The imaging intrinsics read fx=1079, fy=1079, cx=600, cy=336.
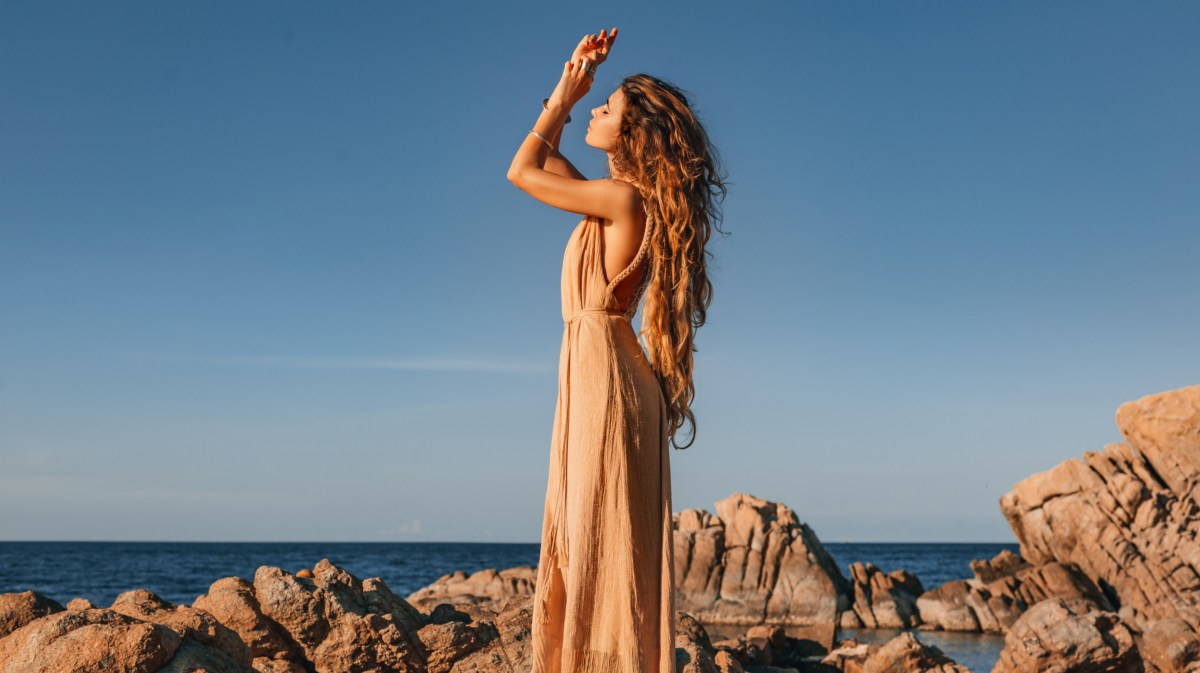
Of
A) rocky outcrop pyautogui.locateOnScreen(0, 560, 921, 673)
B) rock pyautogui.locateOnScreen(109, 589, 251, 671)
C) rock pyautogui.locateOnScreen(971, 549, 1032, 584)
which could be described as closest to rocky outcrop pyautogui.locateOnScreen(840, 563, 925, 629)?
rock pyautogui.locateOnScreen(971, 549, 1032, 584)

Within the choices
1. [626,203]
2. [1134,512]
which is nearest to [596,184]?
[626,203]

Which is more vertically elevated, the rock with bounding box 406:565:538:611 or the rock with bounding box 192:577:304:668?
the rock with bounding box 192:577:304:668

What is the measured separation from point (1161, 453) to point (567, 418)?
32.6 metres

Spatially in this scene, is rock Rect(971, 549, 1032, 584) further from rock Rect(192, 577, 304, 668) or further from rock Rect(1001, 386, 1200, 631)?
rock Rect(192, 577, 304, 668)

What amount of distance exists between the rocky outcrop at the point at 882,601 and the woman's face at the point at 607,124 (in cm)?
3048

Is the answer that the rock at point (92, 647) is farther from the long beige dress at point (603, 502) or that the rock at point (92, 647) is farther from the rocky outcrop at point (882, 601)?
the rocky outcrop at point (882, 601)

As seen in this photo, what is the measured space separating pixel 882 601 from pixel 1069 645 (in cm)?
1983

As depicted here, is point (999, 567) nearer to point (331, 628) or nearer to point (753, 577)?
point (753, 577)

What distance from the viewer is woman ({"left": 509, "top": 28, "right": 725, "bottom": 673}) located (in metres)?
4.02

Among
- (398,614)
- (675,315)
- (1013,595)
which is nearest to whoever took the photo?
(675,315)

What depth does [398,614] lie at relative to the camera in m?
7.46

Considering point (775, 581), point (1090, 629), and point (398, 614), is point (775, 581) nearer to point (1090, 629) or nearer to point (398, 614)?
point (1090, 629)

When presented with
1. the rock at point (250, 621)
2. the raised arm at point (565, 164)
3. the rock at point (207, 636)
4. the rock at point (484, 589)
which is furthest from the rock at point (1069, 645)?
the rock at point (484, 589)

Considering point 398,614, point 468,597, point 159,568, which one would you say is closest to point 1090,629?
point 398,614
